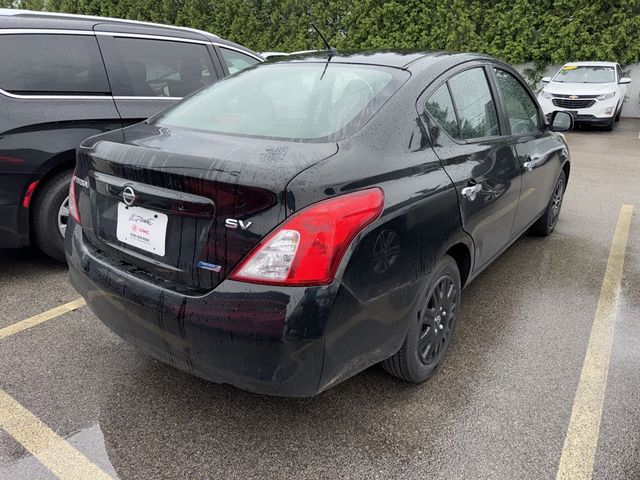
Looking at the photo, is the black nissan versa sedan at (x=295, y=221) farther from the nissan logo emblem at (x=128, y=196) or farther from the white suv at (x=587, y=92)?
the white suv at (x=587, y=92)

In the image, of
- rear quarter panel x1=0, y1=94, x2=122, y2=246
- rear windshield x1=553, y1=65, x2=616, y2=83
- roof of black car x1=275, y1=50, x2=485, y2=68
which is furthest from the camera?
rear windshield x1=553, y1=65, x2=616, y2=83

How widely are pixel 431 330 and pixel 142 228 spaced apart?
1.41 m

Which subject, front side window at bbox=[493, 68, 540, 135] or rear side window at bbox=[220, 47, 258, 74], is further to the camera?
rear side window at bbox=[220, 47, 258, 74]

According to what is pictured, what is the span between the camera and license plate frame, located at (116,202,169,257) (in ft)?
6.65

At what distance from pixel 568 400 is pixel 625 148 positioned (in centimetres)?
961

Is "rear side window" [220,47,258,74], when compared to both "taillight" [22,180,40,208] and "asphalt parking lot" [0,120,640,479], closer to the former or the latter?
"taillight" [22,180,40,208]

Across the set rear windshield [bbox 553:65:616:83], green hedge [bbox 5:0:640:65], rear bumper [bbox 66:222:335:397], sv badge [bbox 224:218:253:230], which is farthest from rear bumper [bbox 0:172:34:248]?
rear windshield [bbox 553:65:616:83]

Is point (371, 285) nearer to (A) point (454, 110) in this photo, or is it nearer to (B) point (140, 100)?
(A) point (454, 110)

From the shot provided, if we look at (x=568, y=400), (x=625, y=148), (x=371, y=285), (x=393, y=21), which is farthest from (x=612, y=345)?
(x=393, y=21)

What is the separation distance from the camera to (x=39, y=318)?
321cm

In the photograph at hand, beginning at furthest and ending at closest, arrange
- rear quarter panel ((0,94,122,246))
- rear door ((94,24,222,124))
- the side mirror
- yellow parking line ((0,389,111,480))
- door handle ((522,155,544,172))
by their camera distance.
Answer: the side mirror, rear door ((94,24,222,124)), door handle ((522,155,544,172)), rear quarter panel ((0,94,122,246)), yellow parking line ((0,389,111,480))

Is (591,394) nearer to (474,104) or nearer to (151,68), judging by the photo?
(474,104)

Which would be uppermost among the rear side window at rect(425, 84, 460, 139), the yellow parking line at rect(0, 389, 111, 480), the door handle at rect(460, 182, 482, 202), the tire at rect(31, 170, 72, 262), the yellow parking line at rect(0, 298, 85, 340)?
the rear side window at rect(425, 84, 460, 139)

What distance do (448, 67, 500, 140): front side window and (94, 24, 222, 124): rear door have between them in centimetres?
246
